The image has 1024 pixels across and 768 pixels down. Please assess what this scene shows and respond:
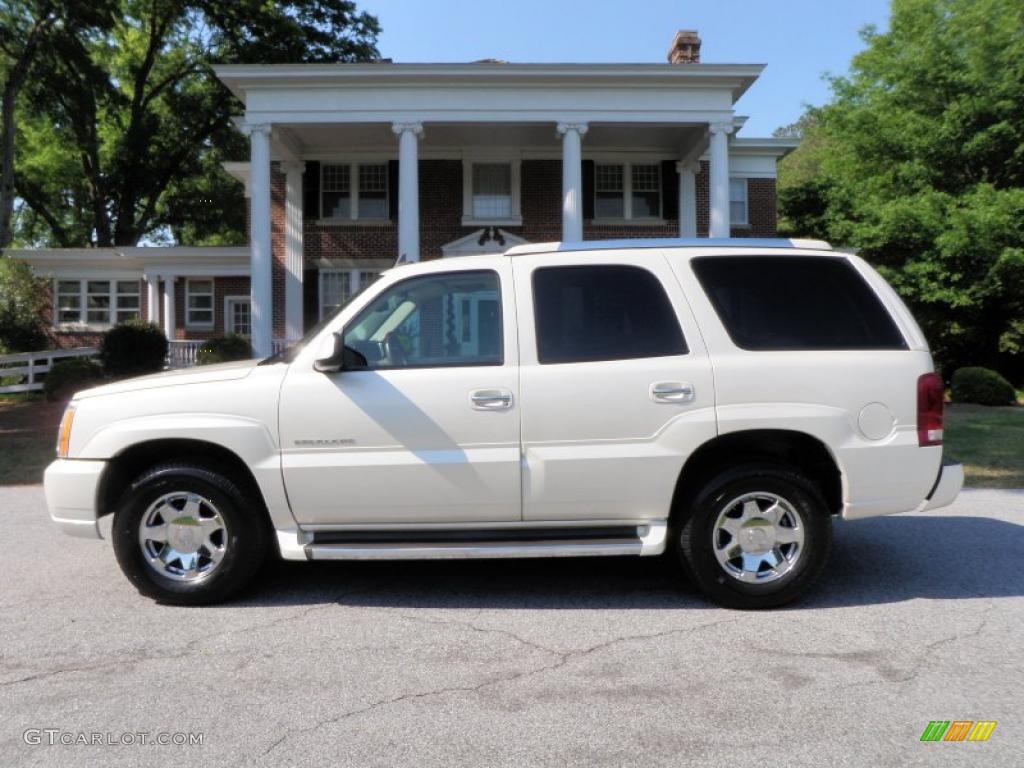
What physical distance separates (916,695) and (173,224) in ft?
140

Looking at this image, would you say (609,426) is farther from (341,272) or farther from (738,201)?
(738,201)

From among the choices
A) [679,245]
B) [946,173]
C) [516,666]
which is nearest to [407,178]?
[679,245]

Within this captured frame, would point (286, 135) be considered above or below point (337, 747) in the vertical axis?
above

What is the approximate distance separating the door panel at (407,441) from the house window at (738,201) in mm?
20254

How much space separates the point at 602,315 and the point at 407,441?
128 cm

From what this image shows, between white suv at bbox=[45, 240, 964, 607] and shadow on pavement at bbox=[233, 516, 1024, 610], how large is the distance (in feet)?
1.38

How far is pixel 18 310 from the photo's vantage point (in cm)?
2689

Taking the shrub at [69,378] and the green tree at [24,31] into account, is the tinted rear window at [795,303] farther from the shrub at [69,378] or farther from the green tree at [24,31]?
the green tree at [24,31]

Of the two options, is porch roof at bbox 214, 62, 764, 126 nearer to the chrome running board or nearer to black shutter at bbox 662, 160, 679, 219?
black shutter at bbox 662, 160, 679, 219

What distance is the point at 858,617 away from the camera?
14.2 ft

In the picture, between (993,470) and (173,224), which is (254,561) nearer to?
(993,470)

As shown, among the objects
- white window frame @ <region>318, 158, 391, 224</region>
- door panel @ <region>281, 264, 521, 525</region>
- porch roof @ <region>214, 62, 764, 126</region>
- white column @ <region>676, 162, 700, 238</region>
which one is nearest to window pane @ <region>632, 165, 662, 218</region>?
white column @ <region>676, 162, 700, 238</region>

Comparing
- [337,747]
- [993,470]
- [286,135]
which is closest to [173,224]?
[286,135]

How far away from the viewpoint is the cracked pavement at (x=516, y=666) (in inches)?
117
